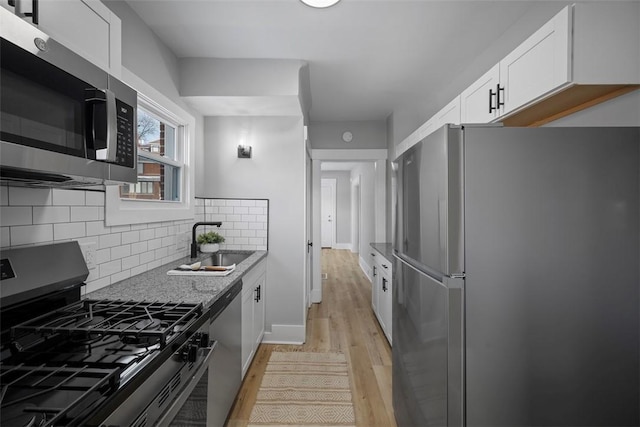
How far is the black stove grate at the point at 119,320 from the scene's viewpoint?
40.0 inches

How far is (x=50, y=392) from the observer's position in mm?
741

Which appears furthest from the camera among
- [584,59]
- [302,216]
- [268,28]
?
[302,216]

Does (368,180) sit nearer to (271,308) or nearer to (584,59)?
(271,308)

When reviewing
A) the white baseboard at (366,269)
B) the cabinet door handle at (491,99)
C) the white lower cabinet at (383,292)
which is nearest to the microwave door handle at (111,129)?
the cabinet door handle at (491,99)

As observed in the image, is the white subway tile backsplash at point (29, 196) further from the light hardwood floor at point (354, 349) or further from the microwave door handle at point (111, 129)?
the light hardwood floor at point (354, 349)

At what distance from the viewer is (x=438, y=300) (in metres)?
1.23

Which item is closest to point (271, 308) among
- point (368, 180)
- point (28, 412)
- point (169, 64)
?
point (169, 64)

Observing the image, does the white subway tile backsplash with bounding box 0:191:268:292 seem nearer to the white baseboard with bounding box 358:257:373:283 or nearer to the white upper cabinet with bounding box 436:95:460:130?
the white upper cabinet with bounding box 436:95:460:130

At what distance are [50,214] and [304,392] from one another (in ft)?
6.24

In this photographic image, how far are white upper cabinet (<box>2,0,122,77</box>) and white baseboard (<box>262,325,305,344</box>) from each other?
2.52m

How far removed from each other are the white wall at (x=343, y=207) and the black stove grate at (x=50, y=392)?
906 centimetres

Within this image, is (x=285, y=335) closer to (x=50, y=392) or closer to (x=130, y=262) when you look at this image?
(x=130, y=262)

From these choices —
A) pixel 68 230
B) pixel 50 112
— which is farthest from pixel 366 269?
pixel 50 112

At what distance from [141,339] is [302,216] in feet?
6.99
